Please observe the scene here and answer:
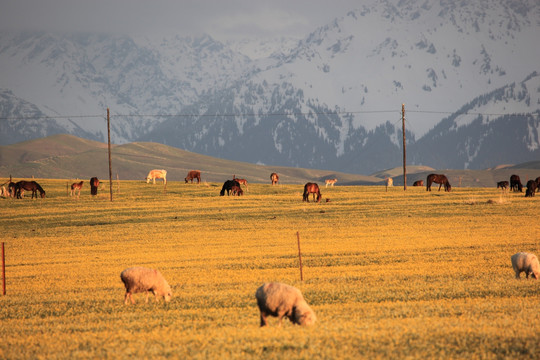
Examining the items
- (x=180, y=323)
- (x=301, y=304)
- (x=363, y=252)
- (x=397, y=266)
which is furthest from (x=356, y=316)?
(x=363, y=252)

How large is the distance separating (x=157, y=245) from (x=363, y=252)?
13693 millimetres

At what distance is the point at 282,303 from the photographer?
54.2ft

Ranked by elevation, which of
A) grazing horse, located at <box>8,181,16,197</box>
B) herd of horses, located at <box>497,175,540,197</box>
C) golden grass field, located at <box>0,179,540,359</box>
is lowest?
golden grass field, located at <box>0,179,540,359</box>

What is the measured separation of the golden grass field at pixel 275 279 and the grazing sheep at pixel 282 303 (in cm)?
40

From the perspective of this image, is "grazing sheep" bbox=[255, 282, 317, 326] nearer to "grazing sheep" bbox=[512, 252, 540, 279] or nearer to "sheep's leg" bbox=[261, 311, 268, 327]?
"sheep's leg" bbox=[261, 311, 268, 327]

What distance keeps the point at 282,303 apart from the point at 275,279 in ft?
35.9

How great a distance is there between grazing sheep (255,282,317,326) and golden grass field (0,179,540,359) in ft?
1.32

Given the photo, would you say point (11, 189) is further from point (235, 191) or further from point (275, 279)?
point (275, 279)

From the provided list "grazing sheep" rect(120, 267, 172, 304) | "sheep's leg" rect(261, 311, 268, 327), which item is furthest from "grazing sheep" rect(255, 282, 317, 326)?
"grazing sheep" rect(120, 267, 172, 304)

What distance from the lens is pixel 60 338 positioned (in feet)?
56.8

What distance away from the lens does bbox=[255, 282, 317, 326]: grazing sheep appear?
1636cm

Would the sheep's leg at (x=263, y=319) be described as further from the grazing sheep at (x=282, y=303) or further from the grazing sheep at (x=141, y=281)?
the grazing sheep at (x=141, y=281)

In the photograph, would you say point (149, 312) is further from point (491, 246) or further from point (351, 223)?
point (351, 223)

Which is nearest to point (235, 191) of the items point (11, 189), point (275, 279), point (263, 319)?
point (11, 189)
